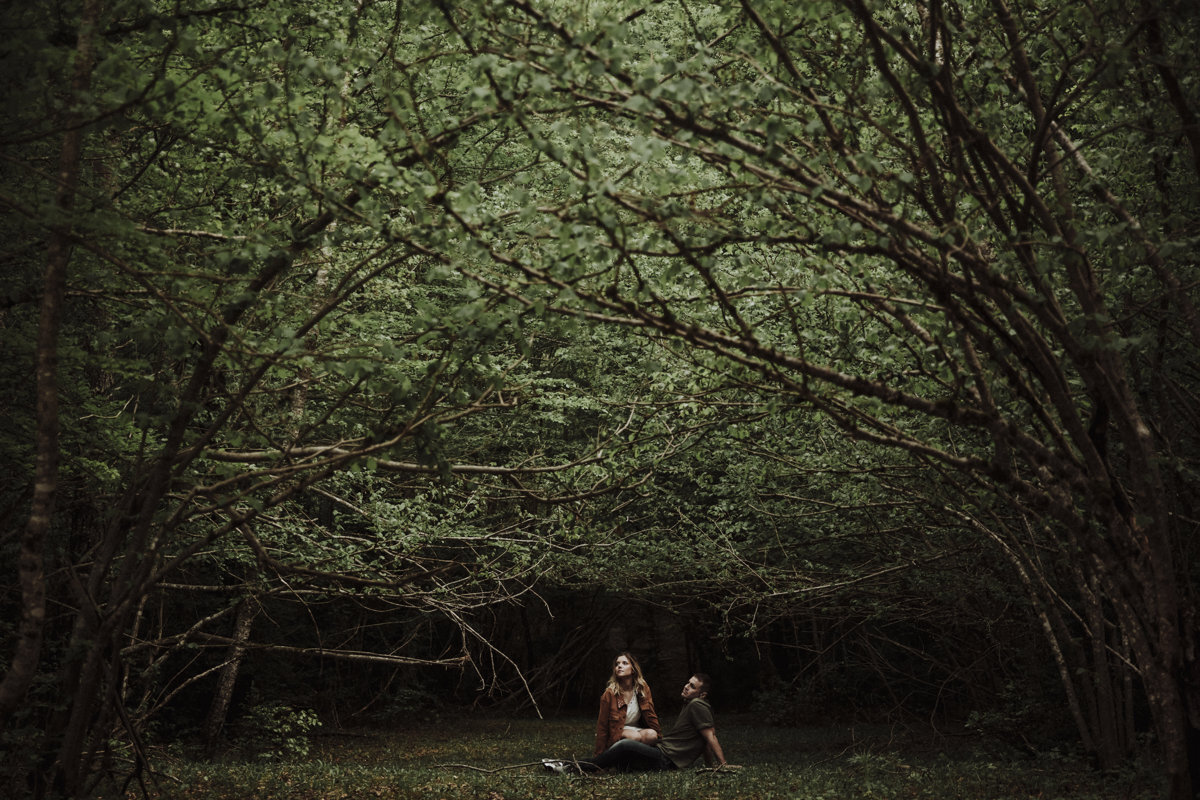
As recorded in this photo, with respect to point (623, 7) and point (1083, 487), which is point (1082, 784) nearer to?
point (1083, 487)

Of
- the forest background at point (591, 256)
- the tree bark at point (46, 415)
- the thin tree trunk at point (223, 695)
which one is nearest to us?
the forest background at point (591, 256)

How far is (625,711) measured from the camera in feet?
39.8

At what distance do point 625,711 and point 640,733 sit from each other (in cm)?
33

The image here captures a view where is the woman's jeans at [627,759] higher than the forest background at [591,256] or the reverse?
the reverse

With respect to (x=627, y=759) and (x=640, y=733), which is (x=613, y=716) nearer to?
(x=640, y=733)

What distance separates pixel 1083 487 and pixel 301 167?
14.0 ft

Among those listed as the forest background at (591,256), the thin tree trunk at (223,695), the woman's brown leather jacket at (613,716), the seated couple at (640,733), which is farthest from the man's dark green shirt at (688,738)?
the thin tree trunk at (223,695)

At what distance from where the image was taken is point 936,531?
Answer: 1241 cm

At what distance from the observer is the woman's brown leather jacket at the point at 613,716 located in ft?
39.0

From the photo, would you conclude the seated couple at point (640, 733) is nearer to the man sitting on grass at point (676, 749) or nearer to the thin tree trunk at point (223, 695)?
the man sitting on grass at point (676, 749)

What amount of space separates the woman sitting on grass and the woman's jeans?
202 mm

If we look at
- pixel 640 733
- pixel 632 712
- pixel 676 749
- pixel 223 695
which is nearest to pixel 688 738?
pixel 676 749

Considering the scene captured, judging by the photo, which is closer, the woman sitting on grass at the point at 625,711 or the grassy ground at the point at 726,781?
the grassy ground at the point at 726,781

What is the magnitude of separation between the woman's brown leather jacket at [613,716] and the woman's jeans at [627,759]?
0.68ft
